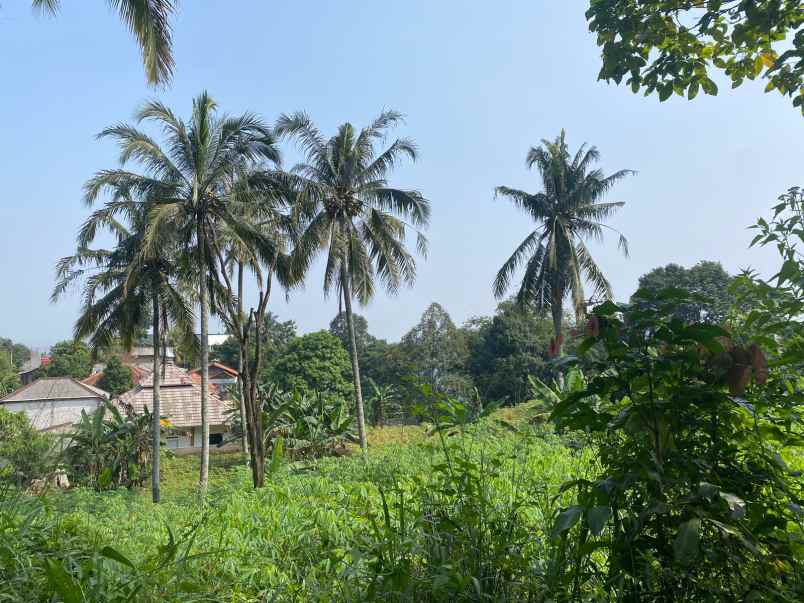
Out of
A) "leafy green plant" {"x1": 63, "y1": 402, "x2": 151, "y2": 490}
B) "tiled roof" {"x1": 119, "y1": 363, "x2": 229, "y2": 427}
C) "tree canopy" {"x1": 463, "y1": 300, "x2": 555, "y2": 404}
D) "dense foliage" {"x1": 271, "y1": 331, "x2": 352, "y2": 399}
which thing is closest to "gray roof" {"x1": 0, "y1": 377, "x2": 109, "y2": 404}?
"tiled roof" {"x1": 119, "y1": 363, "x2": 229, "y2": 427}

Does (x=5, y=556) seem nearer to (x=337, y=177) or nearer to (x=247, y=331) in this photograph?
(x=247, y=331)

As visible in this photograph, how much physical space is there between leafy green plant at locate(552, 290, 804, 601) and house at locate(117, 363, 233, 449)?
91.4ft

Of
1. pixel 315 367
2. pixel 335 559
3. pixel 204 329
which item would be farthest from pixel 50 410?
pixel 335 559

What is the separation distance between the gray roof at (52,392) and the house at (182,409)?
5644mm

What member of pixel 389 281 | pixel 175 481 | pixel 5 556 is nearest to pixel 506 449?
pixel 5 556

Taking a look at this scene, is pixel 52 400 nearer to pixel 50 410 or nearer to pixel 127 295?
pixel 50 410

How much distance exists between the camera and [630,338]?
1743mm

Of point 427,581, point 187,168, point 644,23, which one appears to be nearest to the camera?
point 427,581

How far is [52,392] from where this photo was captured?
35.8 meters

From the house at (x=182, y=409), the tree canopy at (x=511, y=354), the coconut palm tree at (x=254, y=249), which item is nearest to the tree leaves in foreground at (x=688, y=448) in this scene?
the coconut palm tree at (x=254, y=249)

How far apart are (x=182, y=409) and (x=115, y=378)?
20354mm

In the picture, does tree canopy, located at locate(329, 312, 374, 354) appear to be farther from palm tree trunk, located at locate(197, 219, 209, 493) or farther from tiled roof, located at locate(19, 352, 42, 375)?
tiled roof, located at locate(19, 352, 42, 375)

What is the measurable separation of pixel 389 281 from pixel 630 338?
17538 millimetres

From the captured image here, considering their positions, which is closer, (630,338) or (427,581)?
(630,338)
